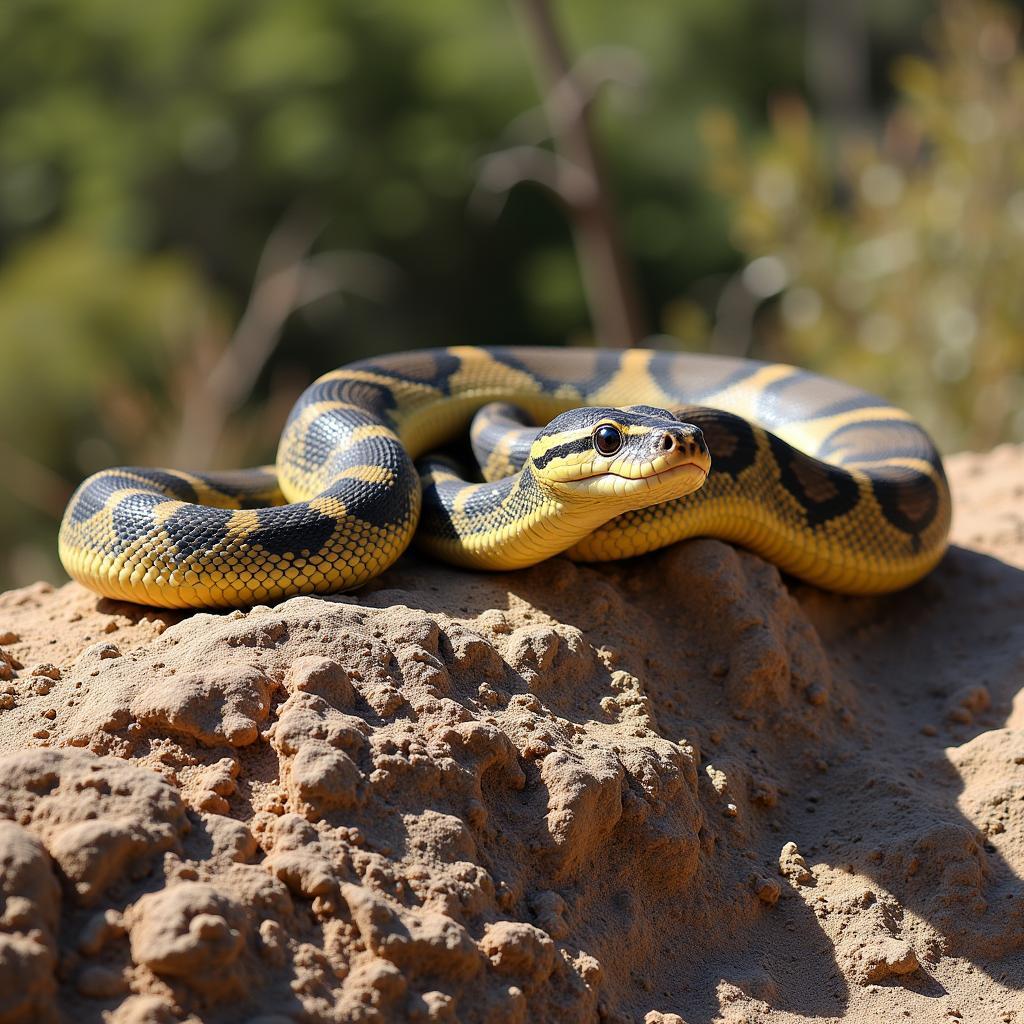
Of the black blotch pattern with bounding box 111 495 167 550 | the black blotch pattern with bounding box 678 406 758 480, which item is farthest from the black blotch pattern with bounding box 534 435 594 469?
the black blotch pattern with bounding box 111 495 167 550

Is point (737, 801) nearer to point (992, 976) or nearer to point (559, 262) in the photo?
point (992, 976)

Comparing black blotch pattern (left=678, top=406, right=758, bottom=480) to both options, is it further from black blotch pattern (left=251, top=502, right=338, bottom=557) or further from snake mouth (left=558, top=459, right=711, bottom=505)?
black blotch pattern (left=251, top=502, right=338, bottom=557)

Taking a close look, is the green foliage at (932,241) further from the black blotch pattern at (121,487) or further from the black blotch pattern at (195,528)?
the black blotch pattern at (195,528)

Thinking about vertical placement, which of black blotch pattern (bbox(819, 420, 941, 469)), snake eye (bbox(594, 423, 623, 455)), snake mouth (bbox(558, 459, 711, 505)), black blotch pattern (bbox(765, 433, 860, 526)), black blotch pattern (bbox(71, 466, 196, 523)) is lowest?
black blotch pattern (bbox(819, 420, 941, 469))

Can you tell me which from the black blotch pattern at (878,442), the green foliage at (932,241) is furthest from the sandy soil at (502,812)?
the green foliage at (932,241)

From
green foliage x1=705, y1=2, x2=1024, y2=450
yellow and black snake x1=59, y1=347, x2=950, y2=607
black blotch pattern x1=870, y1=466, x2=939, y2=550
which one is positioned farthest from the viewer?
green foliage x1=705, y1=2, x2=1024, y2=450

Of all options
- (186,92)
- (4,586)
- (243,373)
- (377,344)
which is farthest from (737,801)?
(186,92)

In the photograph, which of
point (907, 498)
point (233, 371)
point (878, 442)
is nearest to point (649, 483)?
point (907, 498)

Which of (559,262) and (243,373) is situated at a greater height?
(243,373)
